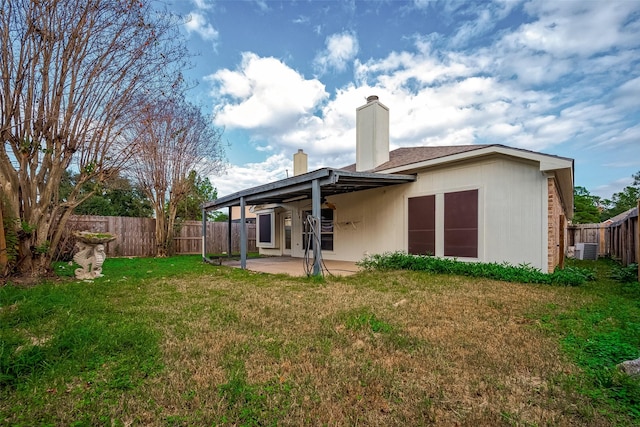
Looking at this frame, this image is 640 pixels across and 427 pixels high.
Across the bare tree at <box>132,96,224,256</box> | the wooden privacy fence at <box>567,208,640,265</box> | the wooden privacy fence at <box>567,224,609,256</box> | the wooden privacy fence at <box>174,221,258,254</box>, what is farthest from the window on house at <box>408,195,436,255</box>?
the wooden privacy fence at <box>567,224,609,256</box>

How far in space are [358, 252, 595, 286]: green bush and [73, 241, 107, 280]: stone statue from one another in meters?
6.18

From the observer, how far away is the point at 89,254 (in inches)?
253

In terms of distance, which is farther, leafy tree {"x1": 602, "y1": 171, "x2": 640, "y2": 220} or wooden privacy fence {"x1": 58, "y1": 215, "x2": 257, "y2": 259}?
leafy tree {"x1": 602, "y1": 171, "x2": 640, "y2": 220}

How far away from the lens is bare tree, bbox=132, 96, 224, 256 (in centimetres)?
1212

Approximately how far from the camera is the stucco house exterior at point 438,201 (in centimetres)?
617

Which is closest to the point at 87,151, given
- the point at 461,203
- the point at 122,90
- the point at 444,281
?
the point at 122,90

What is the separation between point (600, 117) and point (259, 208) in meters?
13.1

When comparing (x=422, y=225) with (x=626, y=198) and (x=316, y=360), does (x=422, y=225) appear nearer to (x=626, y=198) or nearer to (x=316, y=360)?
(x=316, y=360)

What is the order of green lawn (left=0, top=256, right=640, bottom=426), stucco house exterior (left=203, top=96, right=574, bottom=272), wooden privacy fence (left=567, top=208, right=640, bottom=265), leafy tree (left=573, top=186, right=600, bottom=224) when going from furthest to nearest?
leafy tree (left=573, top=186, right=600, bottom=224) → wooden privacy fence (left=567, top=208, right=640, bottom=265) → stucco house exterior (left=203, top=96, right=574, bottom=272) → green lawn (left=0, top=256, right=640, bottom=426)

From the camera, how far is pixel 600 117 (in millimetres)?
9570

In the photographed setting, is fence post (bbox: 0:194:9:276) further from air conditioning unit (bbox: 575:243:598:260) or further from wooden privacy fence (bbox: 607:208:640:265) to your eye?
air conditioning unit (bbox: 575:243:598:260)

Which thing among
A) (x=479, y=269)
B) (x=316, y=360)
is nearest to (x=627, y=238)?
(x=479, y=269)

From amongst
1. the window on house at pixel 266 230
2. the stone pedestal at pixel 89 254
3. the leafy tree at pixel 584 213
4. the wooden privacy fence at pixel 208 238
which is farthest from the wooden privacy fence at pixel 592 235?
the stone pedestal at pixel 89 254

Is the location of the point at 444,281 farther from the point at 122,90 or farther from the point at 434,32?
the point at 122,90
